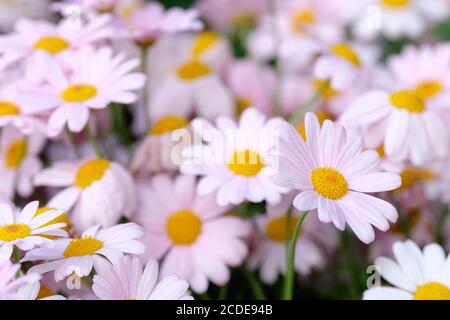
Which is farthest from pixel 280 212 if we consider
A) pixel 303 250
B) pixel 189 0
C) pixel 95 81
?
pixel 189 0

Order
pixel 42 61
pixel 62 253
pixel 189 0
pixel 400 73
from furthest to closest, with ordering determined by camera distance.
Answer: pixel 189 0 < pixel 400 73 < pixel 42 61 < pixel 62 253

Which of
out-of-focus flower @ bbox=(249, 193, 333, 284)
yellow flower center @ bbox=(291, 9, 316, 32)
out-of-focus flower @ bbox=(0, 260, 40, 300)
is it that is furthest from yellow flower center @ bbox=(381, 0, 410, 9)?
out-of-focus flower @ bbox=(0, 260, 40, 300)

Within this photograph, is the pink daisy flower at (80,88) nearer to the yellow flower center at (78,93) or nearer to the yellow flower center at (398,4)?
the yellow flower center at (78,93)

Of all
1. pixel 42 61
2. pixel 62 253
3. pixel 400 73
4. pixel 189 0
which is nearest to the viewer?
pixel 62 253

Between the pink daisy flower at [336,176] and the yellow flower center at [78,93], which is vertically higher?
the yellow flower center at [78,93]

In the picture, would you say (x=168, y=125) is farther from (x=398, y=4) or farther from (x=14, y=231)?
(x=398, y=4)

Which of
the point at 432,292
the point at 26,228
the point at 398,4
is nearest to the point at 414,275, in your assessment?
the point at 432,292

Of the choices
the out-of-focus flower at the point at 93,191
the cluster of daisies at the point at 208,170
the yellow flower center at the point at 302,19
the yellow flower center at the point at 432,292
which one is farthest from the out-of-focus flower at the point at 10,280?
the yellow flower center at the point at 302,19
